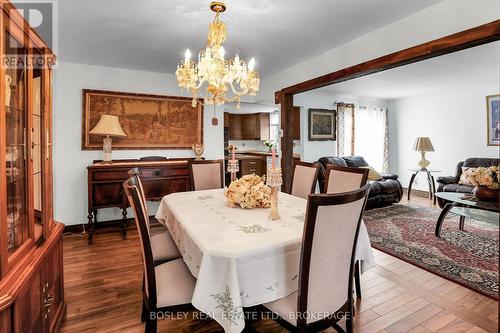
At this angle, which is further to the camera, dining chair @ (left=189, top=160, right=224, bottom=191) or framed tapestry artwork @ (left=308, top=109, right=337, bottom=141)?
framed tapestry artwork @ (left=308, top=109, right=337, bottom=141)

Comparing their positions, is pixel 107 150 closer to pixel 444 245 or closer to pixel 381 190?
pixel 444 245

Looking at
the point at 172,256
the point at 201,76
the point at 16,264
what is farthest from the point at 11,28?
the point at 172,256

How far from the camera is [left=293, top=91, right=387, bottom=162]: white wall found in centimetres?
578

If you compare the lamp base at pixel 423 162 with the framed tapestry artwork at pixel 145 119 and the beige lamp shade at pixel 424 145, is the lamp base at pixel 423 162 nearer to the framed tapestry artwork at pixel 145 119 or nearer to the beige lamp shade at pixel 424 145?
the beige lamp shade at pixel 424 145

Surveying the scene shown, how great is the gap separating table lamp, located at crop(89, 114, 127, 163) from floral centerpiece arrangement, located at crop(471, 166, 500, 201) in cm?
452

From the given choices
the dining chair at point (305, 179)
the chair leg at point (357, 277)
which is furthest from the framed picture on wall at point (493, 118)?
the chair leg at point (357, 277)

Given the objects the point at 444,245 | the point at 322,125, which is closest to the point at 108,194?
the point at 444,245

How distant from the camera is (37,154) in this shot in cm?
160

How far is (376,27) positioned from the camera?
269 centimetres

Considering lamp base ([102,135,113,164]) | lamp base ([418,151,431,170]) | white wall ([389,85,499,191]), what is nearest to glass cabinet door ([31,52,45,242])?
lamp base ([102,135,113,164])

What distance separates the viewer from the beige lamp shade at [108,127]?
3.70 metres

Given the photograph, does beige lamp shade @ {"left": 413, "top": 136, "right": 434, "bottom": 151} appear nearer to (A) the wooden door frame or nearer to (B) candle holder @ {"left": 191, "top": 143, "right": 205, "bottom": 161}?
(A) the wooden door frame

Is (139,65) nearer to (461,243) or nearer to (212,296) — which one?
(212,296)

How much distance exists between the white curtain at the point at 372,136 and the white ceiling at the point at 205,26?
11.9 ft
